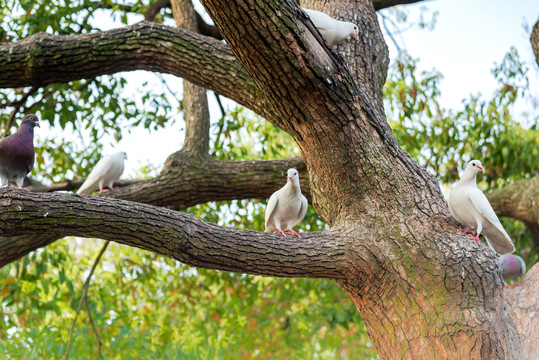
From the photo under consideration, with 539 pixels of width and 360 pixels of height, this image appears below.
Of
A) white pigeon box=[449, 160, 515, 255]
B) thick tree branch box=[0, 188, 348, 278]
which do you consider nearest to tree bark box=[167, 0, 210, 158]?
thick tree branch box=[0, 188, 348, 278]

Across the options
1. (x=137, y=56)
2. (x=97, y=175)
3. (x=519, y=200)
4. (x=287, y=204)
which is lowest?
(x=287, y=204)

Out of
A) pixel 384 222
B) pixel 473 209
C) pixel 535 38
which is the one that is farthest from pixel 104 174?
pixel 535 38

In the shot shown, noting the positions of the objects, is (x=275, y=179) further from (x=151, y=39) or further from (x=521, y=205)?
(x=521, y=205)

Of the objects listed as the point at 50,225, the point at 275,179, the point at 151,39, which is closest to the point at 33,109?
the point at 151,39

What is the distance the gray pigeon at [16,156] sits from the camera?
3285mm

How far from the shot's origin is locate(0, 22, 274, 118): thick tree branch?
393 cm

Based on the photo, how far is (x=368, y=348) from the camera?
8344mm

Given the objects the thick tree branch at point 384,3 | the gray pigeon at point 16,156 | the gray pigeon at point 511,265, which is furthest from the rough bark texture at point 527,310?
the gray pigeon at point 16,156

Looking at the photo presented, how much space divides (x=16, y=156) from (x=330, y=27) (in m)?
2.06

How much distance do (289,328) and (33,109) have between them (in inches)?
170

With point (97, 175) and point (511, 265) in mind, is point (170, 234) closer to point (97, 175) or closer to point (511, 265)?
point (97, 175)

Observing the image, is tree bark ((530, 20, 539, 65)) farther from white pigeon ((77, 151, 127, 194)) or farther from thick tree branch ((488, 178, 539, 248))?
white pigeon ((77, 151, 127, 194))

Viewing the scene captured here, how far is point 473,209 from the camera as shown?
3.24 m

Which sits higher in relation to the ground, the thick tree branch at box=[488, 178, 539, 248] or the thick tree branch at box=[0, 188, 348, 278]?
the thick tree branch at box=[488, 178, 539, 248]
